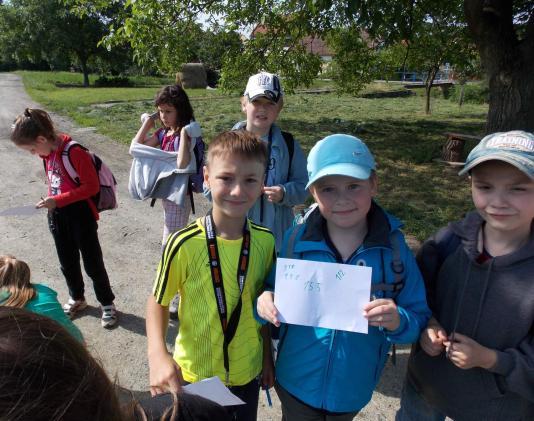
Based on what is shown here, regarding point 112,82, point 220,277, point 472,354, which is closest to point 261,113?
point 220,277

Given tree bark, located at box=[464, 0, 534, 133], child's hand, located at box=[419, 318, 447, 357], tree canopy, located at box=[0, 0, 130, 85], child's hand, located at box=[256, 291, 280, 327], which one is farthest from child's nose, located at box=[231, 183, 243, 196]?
tree canopy, located at box=[0, 0, 130, 85]

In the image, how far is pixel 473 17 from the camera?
6.56 m

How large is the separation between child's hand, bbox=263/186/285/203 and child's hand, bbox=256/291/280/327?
941mm

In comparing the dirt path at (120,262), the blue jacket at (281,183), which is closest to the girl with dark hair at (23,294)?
the dirt path at (120,262)

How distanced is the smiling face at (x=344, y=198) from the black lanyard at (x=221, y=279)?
42 centimetres

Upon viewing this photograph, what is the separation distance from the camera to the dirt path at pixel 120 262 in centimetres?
294

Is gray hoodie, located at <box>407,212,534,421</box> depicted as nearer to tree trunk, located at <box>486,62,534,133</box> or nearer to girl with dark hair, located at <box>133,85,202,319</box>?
girl with dark hair, located at <box>133,85,202,319</box>

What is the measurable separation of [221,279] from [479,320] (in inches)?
41.5

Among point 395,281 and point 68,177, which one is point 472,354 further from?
point 68,177

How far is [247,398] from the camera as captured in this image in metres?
1.96

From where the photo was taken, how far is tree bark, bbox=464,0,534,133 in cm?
653

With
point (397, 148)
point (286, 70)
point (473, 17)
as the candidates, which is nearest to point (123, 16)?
point (286, 70)

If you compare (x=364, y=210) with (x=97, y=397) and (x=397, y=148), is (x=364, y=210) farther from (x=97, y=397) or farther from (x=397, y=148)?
(x=397, y=148)

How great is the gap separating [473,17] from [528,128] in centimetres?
205
